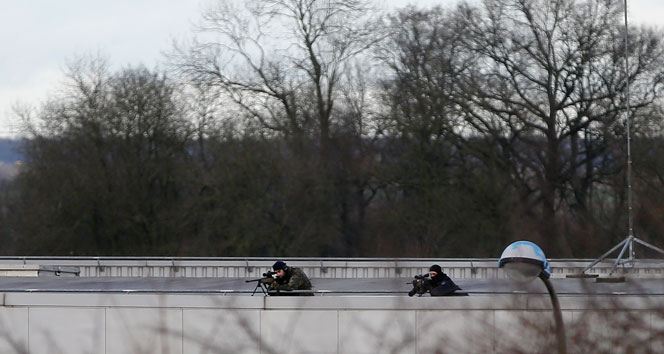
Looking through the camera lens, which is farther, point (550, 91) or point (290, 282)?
point (550, 91)

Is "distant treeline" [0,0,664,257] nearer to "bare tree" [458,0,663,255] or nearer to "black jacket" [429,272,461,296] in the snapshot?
"bare tree" [458,0,663,255]

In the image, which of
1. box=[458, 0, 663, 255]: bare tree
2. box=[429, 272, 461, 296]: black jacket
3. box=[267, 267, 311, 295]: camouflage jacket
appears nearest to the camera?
box=[429, 272, 461, 296]: black jacket

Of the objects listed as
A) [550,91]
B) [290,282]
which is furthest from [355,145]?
[290,282]

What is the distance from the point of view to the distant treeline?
1453 inches

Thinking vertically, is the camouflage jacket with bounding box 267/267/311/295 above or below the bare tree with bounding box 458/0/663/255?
below

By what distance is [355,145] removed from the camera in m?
40.7

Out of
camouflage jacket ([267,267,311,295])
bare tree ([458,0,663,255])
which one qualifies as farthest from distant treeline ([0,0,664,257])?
camouflage jacket ([267,267,311,295])

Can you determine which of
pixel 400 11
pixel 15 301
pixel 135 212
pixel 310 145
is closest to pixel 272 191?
pixel 310 145

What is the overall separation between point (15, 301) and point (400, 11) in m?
27.6

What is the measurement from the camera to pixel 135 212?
3972 cm

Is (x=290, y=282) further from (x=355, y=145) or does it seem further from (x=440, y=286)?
(x=355, y=145)

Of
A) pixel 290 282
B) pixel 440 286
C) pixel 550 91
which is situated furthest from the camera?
pixel 550 91

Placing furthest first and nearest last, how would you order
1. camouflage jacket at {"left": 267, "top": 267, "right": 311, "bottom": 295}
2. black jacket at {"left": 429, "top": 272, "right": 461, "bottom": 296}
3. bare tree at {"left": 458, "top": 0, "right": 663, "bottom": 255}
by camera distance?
bare tree at {"left": 458, "top": 0, "right": 663, "bottom": 255}
camouflage jacket at {"left": 267, "top": 267, "right": 311, "bottom": 295}
black jacket at {"left": 429, "top": 272, "right": 461, "bottom": 296}

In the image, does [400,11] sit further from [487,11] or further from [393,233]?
[393,233]
